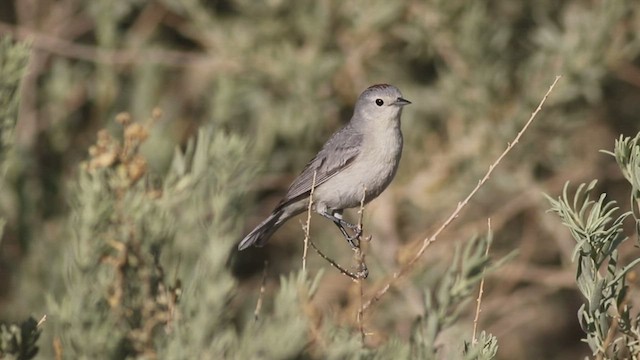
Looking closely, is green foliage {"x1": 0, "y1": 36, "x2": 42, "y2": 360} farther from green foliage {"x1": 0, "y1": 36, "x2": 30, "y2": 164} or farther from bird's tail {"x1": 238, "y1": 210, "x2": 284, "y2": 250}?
bird's tail {"x1": 238, "y1": 210, "x2": 284, "y2": 250}

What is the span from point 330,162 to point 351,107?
1.43m

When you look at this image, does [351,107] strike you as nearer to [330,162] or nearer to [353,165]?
[330,162]

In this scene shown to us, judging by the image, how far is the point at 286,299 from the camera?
2.60 m

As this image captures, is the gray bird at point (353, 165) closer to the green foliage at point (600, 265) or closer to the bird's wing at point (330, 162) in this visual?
the bird's wing at point (330, 162)

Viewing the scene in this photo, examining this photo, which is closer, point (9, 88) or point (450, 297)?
point (450, 297)

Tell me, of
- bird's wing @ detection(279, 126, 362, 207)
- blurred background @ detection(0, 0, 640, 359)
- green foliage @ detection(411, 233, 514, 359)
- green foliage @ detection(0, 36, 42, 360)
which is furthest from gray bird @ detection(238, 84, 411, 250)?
green foliage @ detection(0, 36, 42, 360)

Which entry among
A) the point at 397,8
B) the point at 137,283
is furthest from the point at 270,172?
the point at 137,283

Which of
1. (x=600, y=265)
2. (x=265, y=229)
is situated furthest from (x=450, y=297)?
(x=265, y=229)

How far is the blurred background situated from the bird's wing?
51 centimetres

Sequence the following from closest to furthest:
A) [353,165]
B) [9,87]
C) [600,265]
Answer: [600,265] < [9,87] < [353,165]

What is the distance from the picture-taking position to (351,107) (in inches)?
232

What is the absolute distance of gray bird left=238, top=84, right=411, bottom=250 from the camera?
425 cm

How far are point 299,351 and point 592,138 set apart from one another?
13.6 feet

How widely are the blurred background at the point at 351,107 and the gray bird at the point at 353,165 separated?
57cm
